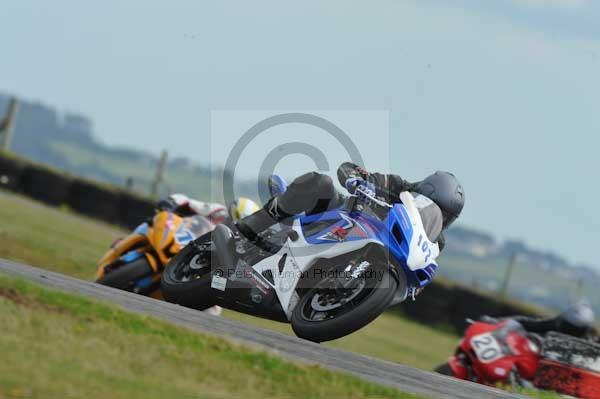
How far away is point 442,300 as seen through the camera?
26891mm

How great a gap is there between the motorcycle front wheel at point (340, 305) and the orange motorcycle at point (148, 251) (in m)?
2.43

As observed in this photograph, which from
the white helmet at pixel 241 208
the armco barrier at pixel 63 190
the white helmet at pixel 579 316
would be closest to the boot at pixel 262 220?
the white helmet at pixel 241 208

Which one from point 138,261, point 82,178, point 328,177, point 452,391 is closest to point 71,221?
point 82,178

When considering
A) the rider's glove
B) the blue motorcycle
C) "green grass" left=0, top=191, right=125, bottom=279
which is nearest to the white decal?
the blue motorcycle

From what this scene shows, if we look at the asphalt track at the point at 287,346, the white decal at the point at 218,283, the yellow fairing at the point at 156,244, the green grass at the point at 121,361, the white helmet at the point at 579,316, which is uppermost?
the white helmet at the point at 579,316

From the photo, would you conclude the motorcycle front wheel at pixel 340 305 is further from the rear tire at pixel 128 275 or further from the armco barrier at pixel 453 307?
the armco barrier at pixel 453 307

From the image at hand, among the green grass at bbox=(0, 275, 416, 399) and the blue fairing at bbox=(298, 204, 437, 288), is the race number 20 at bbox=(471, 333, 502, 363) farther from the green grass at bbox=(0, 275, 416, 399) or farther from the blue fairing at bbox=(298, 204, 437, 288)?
the green grass at bbox=(0, 275, 416, 399)

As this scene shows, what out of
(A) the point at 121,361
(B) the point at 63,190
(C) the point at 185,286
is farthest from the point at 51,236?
(A) the point at 121,361

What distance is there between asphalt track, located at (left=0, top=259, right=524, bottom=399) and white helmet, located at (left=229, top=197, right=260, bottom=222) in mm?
2077

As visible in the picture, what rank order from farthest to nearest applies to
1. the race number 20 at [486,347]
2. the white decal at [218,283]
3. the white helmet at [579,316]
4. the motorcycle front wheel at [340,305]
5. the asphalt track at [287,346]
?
the white helmet at [579,316]
the race number 20 at [486,347]
the white decal at [218,283]
the motorcycle front wheel at [340,305]
the asphalt track at [287,346]

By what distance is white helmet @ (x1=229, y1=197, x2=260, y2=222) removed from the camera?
36.2ft

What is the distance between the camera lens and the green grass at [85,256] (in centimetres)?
1723

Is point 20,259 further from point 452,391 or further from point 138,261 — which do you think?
point 452,391

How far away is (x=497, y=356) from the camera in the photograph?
1302cm
